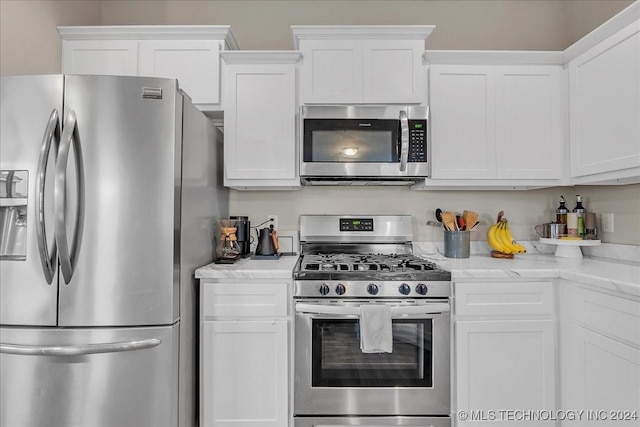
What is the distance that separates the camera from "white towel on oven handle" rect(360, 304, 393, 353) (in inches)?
68.2

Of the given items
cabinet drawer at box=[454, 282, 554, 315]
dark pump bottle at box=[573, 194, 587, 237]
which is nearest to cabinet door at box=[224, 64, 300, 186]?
cabinet drawer at box=[454, 282, 554, 315]

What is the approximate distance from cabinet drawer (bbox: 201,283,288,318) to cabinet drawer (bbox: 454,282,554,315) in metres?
0.93

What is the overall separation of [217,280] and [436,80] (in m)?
1.75

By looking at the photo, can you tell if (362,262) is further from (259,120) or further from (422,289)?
(259,120)

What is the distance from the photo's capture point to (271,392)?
179 cm

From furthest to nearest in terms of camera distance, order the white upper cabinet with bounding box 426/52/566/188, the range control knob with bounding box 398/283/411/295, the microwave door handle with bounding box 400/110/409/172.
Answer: the white upper cabinet with bounding box 426/52/566/188 → the microwave door handle with bounding box 400/110/409/172 → the range control knob with bounding box 398/283/411/295

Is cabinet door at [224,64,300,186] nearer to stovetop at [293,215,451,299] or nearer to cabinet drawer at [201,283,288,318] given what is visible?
stovetop at [293,215,451,299]

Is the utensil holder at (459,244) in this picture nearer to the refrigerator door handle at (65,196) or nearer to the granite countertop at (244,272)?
the granite countertop at (244,272)

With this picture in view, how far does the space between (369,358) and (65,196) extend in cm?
159

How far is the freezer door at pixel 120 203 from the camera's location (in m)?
1.50

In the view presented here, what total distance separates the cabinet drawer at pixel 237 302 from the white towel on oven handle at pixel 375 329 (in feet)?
1.34

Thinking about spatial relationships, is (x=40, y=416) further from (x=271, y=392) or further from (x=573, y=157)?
(x=573, y=157)

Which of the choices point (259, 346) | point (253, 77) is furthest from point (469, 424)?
point (253, 77)

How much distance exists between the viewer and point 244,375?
5.88ft
